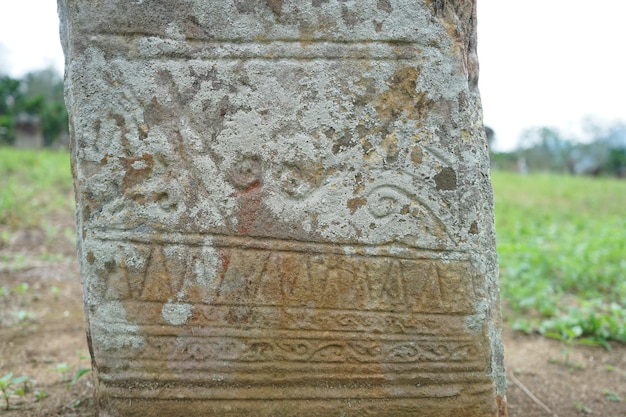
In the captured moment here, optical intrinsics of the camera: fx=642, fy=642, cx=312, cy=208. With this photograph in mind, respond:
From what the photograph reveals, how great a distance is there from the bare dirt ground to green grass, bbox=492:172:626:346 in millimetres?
162

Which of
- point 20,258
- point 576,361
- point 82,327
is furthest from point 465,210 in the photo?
point 20,258

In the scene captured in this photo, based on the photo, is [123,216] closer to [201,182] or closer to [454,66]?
[201,182]

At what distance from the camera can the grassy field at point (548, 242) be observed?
405 centimetres

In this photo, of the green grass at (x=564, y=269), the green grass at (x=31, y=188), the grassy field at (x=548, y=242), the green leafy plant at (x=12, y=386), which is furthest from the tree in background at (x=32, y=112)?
the green leafy plant at (x=12, y=386)

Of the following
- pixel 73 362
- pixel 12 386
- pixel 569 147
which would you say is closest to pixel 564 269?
pixel 73 362

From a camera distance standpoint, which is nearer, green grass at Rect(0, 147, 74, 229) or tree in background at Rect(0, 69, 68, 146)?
green grass at Rect(0, 147, 74, 229)

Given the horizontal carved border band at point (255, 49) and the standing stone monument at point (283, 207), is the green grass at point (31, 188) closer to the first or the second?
the standing stone monument at point (283, 207)

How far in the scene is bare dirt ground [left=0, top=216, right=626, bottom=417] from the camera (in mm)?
2801

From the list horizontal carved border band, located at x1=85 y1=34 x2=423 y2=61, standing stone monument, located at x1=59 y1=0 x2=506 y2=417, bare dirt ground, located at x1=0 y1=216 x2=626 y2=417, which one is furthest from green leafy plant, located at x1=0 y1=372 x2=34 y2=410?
horizontal carved border band, located at x1=85 y1=34 x2=423 y2=61

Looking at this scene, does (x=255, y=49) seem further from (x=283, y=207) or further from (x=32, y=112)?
(x=32, y=112)

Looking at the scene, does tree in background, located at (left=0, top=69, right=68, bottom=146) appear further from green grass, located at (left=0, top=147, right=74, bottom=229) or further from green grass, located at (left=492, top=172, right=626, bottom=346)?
green grass, located at (left=492, top=172, right=626, bottom=346)

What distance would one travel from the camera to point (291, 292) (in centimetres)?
216

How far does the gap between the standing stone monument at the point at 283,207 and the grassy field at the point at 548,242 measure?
5.64 ft

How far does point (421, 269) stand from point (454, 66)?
0.68m
